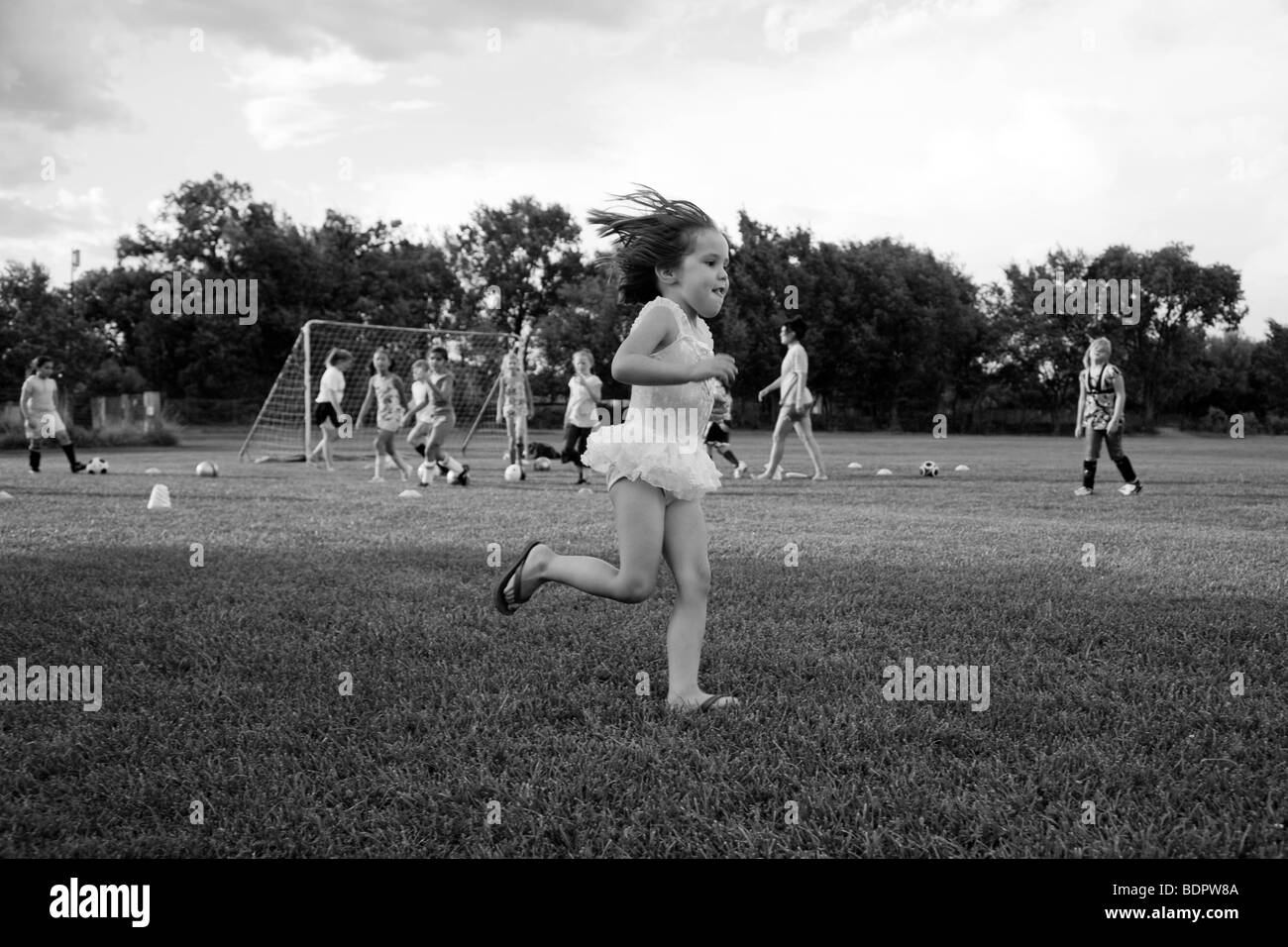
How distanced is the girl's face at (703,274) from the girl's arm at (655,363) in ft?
0.59

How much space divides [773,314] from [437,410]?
146ft

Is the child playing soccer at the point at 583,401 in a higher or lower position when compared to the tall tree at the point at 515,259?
lower

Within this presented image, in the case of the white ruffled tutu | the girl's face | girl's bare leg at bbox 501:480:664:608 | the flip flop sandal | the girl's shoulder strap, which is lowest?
the flip flop sandal

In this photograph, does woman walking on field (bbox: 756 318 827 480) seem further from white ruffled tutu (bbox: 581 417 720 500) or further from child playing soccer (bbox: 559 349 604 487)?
white ruffled tutu (bbox: 581 417 720 500)

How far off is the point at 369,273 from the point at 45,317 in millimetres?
21639

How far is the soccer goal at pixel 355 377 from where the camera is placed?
2077cm

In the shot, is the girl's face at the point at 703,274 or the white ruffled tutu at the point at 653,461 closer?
the white ruffled tutu at the point at 653,461

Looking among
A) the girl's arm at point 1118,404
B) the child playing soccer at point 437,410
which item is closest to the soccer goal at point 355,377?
the child playing soccer at point 437,410

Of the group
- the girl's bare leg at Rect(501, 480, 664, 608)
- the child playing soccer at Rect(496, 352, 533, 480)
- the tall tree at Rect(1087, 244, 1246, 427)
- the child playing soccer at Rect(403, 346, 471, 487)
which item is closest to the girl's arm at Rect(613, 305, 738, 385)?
the girl's bare leg at Rect(501, 480, 664, 608)

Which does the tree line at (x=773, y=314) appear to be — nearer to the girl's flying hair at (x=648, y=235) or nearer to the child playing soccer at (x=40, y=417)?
the child playing soccer at (x=40, y=417)

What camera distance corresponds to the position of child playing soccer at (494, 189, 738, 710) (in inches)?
145

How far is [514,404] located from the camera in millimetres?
17062
